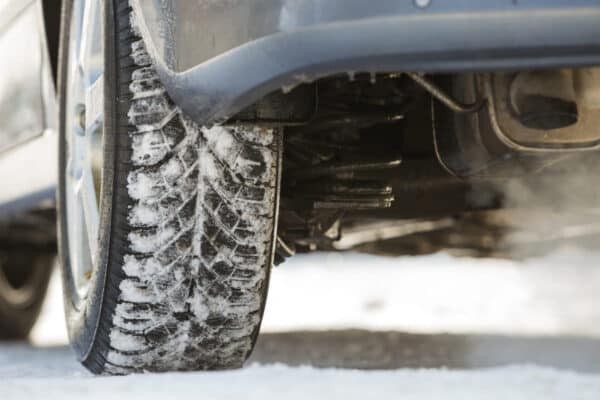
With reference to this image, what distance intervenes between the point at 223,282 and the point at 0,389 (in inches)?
16.0

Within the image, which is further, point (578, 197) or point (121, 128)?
point (578, 197)

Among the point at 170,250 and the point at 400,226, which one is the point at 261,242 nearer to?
the point at 170,250

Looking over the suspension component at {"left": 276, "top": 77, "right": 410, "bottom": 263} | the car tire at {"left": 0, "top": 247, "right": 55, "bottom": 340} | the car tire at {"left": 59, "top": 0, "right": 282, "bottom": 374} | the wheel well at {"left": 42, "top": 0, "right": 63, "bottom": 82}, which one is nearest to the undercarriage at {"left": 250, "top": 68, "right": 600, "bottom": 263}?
the suspension component at {"left": 276, "top": 77, "right": 410, "bottom": 263}

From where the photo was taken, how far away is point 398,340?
313 centimetres

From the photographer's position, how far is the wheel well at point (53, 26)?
8.84 ft

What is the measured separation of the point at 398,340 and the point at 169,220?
5.01ft

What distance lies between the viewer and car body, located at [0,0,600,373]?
1304 millimetres

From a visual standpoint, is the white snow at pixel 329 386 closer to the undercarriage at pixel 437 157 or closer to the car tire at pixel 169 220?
the car tire at pixel 169 220

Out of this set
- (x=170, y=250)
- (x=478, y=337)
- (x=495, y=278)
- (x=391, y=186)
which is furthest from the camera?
(x=495, y=278)

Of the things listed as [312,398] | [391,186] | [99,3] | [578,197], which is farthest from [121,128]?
[578,197]

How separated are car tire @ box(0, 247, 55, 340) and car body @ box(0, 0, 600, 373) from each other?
113 cm

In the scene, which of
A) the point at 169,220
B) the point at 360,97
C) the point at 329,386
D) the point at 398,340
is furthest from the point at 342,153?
the point at 398,340

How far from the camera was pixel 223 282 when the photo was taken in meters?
1.81

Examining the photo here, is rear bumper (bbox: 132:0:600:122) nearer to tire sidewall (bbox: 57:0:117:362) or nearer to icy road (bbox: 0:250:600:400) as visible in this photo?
tire sidewall (bbox: 57:0:117:362)
